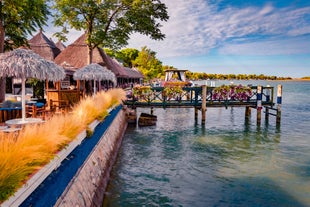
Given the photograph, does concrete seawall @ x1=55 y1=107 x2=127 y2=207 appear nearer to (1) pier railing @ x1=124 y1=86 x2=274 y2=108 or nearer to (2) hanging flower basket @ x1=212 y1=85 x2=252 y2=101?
(1) pier railing @ x1=124 y1=86 x2=274 y2=108

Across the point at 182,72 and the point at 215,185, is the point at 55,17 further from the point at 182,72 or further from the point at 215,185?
the point at 182,72

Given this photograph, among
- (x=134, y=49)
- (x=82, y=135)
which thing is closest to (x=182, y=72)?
(x=82, y=135)

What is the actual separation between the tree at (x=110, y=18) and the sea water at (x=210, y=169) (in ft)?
25.8

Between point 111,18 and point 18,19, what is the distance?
766 centimetres

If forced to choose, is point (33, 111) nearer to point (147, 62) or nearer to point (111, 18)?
point (111, 18)

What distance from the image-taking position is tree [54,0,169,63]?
68.5 feet

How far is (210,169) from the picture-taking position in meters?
11.5

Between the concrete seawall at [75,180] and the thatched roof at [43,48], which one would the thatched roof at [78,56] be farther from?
the concrete seawall at [75,180]

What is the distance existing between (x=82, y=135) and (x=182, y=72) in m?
35.7

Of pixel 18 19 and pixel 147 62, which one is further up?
pixel 147 62

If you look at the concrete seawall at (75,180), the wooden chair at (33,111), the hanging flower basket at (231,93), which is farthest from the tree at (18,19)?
the hanging flower basket at (231,93)

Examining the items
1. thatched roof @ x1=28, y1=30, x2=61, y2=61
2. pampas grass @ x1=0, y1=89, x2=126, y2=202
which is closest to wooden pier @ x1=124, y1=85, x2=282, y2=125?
pampas grass @ x1=0, y1=89, x2=126, y2=202

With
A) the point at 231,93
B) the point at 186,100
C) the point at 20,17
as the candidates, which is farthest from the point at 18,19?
the point at 231,93

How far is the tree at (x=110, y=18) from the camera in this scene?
20891mm
